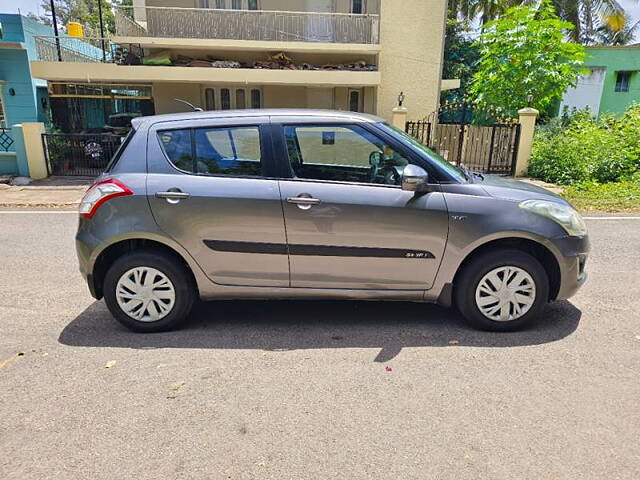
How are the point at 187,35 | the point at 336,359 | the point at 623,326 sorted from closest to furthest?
the point at 336,359 → the point at 623,326 → the point at 187,35

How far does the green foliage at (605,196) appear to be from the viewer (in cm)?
893

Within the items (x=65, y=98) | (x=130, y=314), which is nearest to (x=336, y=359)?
(x=130, y=314)

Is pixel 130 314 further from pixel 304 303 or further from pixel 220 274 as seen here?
pixel 304 303

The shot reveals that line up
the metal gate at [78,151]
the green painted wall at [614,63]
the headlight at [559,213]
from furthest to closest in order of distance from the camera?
the green painted wall at [614,63]
the metal gate at [78,151]
the headlight at [559,213]

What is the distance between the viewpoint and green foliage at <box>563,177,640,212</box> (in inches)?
352

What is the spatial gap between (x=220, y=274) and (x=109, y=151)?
1025 centimetres

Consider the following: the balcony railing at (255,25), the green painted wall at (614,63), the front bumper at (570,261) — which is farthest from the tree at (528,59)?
the front bumper at (570,261)

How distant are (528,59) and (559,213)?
12.5 meters

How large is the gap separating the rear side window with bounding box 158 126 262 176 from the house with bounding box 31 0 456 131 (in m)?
12.2

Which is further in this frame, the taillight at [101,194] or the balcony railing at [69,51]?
the balcony railing at [69,51]

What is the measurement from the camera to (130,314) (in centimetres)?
371

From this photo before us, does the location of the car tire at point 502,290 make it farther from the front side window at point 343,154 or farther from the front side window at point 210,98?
the front side window at point 210,98

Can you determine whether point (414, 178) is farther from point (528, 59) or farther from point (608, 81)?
point (608, 81)

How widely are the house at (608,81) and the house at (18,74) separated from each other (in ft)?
79.6
